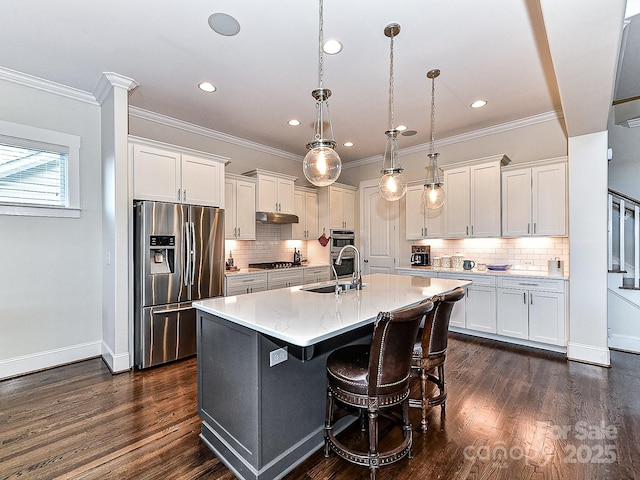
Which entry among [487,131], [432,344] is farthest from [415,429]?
[487,131]

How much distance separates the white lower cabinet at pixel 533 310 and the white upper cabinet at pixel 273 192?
334 cm

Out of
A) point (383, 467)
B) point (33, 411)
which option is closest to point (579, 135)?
point (383, 467)

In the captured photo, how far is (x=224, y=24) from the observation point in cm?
238

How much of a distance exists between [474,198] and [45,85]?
535 centimetres

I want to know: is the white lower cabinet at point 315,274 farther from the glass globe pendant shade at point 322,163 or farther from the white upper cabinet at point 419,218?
the glass globe pendant shade at point 322,163

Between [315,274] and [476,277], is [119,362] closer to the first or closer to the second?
[315,274]

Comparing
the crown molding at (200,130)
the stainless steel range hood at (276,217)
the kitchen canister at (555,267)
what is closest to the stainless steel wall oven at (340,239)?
the stainless steel range hood at (276,217)

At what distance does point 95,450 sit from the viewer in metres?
1.99

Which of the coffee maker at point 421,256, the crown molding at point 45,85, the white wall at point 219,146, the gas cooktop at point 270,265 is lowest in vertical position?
the gas cooktop at point 270,265

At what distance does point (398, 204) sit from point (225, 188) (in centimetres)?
302

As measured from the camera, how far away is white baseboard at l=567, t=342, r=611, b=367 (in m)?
3.24

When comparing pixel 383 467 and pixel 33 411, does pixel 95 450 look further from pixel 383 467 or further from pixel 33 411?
pixel 383 467

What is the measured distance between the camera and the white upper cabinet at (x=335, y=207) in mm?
5684

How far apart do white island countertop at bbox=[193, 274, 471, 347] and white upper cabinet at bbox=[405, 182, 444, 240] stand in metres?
2.10
